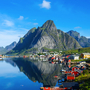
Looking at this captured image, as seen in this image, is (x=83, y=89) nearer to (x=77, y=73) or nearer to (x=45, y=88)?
(x=45, y=88)

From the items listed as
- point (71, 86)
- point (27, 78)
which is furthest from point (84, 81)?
point (27, 78)

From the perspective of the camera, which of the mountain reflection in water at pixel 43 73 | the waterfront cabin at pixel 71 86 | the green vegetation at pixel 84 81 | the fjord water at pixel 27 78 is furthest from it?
the mountain reflection in water at pixel 43 73

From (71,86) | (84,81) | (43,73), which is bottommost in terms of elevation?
(43,73)

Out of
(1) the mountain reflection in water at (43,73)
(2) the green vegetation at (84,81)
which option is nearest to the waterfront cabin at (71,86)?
Result: (2) the green vegetation at (84,81)

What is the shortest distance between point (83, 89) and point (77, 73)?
24.9m

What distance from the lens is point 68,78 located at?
4838 cm

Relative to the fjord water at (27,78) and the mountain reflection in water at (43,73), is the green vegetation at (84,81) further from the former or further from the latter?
the mountain reflection in water at (43,73)

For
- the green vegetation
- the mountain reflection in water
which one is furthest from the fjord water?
the green vegetation

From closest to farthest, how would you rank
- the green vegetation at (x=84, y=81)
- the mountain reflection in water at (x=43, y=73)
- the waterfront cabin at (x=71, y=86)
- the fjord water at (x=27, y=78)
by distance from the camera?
the green vegetation at (x=84, y=81) < the waterfront cabin at (x=71, y=86) < the fjord water at (x=27, y=78) < the mountain reflection in water at (x=43, y=73)

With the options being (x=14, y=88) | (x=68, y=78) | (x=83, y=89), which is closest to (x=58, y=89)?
(x=83, y=89)

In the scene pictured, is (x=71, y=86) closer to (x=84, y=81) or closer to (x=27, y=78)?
(x=84, y=81)

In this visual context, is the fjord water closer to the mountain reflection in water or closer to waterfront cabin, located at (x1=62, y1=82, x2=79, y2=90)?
the mountain reflection in water

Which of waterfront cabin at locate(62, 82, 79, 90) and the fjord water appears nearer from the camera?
waterfront cabin at locate(62, 82, 79, 90)

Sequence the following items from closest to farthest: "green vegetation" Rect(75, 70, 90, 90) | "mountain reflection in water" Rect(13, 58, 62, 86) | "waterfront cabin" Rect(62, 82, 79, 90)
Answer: "green vegetation" Rect(75, 70, 90, 90)
"waterfront cabin" Rect(62, 82, 79, 90)
"mountain reflection in water" Rect(13, 58, 62, 86)
